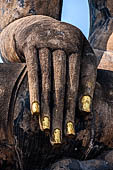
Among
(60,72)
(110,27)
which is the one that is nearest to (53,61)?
(60,72)

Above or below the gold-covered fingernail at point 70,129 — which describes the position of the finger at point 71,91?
above

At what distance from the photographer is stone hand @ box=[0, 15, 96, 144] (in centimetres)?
Answer: 148

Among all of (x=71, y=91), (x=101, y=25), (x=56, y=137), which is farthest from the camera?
(x=101, y=25)

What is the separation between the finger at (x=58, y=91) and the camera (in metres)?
1.46

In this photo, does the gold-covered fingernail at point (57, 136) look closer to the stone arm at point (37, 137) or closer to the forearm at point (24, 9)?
the stone arm at point (37, 137)

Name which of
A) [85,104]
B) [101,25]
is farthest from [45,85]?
[101,25]

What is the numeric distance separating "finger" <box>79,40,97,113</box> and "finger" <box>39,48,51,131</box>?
5.3 inches

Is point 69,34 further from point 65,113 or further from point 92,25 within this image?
point 92,25

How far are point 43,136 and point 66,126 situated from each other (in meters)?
0.12

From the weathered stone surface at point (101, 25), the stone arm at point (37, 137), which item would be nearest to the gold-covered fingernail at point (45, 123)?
the stone arm at point (37, 137)

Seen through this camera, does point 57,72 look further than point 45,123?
Yes

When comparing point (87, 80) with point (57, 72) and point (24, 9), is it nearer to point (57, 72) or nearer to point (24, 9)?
point (57, 72)

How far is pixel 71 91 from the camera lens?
155cm

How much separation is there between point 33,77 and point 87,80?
0.21 m
